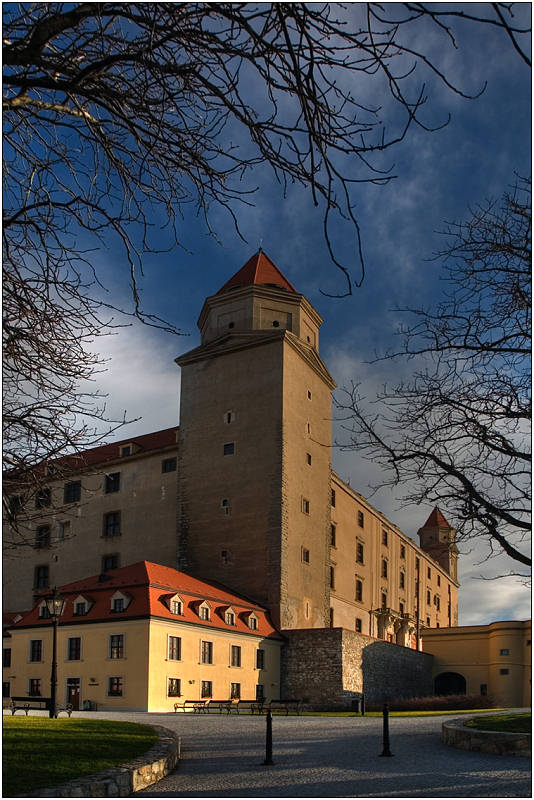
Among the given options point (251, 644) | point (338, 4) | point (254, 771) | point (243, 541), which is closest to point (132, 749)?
point (254, 771)

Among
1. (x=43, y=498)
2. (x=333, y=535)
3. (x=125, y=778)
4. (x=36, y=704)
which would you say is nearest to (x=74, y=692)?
(x=36, y=704)

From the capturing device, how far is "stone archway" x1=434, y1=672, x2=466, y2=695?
58.2 meters

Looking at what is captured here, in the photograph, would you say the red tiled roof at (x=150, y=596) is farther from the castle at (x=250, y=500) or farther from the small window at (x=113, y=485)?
the small window at (x=113, y=485)

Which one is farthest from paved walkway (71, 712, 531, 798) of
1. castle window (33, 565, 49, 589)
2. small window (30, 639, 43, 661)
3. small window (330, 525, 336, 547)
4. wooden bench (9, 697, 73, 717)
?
castle window (33, 565, 49, 589)

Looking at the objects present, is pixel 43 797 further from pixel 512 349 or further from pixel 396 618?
pixel 396 618

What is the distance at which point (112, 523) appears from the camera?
49.7 m

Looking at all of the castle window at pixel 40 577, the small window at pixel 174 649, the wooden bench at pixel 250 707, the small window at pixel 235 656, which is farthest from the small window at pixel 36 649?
the castle window at pixel 40 577

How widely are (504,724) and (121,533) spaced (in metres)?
36.4

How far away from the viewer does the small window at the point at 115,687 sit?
31.3 meters

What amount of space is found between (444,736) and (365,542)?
137 feet

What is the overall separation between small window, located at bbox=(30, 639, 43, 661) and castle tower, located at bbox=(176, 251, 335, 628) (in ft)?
35.8

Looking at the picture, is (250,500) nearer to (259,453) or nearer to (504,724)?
(259,453)

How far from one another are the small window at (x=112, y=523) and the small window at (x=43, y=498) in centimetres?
3822

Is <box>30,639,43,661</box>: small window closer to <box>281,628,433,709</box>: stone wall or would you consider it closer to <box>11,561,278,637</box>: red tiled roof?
<box>11,561,278,637</box>: red tiled roof
